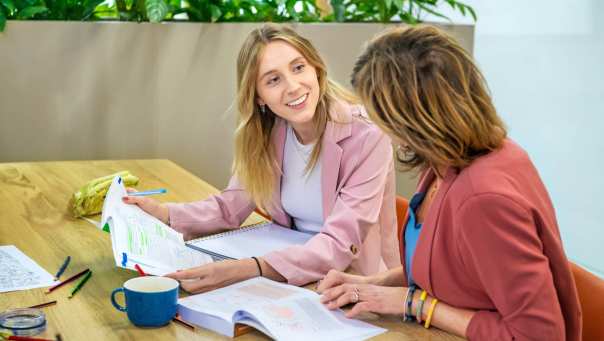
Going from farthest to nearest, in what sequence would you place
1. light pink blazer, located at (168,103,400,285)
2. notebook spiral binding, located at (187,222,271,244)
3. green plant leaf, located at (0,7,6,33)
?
green plant leaf, located at (0,7,6,33)
notebook spiral binding, located at (187,222,271,244)
light pink blazer, located at (168,103,400,285)

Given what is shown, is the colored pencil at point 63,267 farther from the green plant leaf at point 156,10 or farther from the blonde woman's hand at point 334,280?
the green plant leaf at point 156,10

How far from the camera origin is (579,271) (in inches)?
68.9

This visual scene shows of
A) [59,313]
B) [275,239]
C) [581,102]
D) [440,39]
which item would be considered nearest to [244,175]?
[275,239]

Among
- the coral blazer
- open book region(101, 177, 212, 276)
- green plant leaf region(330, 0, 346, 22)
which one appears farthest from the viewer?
green plant leaf region(330, 0, 346, 22)

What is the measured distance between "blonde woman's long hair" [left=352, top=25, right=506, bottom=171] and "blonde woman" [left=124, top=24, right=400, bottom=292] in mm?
630

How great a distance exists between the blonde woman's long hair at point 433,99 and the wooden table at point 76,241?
14.9 inches

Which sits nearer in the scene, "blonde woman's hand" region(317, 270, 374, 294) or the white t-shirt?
"blonde woman's hand" region(317, 270, 374, 294)

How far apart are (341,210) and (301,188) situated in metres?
0.22

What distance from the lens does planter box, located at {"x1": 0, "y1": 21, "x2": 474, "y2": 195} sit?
370cm

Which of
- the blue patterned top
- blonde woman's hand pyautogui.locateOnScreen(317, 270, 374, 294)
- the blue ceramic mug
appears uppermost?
the blue patterned top

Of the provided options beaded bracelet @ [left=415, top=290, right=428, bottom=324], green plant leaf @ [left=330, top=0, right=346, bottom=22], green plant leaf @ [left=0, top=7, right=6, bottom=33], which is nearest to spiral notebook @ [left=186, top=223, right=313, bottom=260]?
beaded bracelet @ [left=415, top=290, right=428, bottom=324]

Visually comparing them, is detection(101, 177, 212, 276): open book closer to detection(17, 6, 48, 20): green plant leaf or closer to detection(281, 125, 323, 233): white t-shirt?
detection(281, 125, 323, 233): white t-shirt

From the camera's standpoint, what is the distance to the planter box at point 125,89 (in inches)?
146

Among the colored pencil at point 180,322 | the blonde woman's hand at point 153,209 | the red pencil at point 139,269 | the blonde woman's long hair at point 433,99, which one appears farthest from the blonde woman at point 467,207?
the blonde woman's hand at point 153,209
